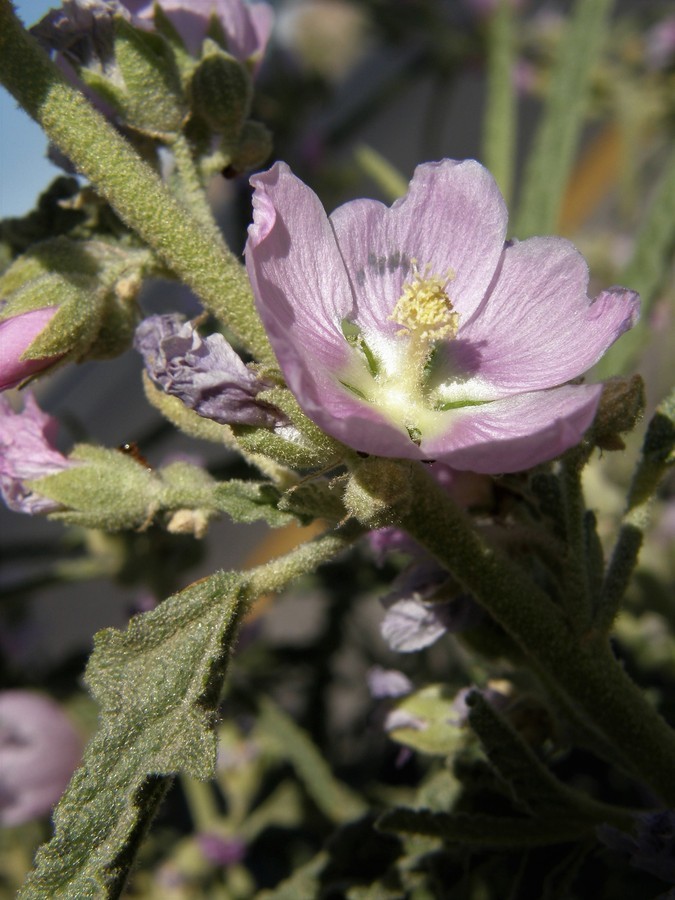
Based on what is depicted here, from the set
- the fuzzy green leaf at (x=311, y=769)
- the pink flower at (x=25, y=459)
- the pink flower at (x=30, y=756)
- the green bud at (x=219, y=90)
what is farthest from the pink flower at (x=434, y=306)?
the pink flower at (x=30, y=756)

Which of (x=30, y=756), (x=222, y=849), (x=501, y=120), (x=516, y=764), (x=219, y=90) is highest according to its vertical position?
(x=219, y=90)

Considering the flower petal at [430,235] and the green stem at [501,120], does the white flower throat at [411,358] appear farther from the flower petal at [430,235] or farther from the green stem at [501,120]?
the green stem at [501,120]

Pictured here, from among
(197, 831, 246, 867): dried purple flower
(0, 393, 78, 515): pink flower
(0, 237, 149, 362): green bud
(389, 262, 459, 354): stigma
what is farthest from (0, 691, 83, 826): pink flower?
(389, 262, 459, 354): stigma

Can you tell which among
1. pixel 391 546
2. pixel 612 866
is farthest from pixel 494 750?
pixel 612 866

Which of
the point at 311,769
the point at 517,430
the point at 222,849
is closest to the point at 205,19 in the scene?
the point at 517,430

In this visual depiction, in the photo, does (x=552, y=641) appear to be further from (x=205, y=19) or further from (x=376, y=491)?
(x=205, y=19)

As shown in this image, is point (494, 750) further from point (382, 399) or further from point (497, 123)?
point (497, 123)
